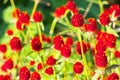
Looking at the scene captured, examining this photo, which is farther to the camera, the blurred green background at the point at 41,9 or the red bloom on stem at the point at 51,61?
the blurred green background at the point at 41,9

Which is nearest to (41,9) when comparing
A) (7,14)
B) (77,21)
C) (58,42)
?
(7,14)

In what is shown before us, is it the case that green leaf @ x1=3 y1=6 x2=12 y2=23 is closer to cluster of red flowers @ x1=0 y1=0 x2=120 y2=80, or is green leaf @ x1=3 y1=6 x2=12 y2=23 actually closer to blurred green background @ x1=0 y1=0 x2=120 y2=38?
blurred green background @ x1=0 y1=0 x2=120 y2=38

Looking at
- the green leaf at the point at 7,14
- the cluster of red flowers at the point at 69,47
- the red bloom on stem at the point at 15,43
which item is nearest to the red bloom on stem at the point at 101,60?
the cluster of red flowers at the point at 69,47

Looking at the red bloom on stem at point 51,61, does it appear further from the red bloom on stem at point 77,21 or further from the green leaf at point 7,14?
the green leaf at point 7,14

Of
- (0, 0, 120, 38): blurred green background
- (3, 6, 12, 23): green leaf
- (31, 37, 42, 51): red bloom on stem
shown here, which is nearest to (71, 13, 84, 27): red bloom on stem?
(31, 37, 42, 51): red bloom on stem

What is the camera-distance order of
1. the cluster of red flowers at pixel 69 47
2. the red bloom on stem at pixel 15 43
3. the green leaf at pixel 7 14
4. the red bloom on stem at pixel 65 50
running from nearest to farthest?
the cluster of red flowers at pixel 69 47 < the red bloom on stem at pixel 65 50 < the red bloom on stem at pixel 15 43 < the green leaf at pixel 7 14

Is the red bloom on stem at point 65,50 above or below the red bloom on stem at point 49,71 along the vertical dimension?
above

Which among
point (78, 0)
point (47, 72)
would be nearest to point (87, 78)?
point (47, 72)

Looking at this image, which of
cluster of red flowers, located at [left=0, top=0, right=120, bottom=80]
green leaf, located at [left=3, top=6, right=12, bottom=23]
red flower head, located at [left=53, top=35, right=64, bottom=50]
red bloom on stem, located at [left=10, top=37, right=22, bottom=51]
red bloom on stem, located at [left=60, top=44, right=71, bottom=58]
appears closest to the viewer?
cluster of red flowers, located at [left=0, top=0, right=120, bottom=80]

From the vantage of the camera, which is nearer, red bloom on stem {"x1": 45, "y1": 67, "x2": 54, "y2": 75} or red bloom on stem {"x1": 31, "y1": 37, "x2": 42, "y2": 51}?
red bloom on stem {"x1": 45, "y1": 67, "x2": 54, "y2": 75}

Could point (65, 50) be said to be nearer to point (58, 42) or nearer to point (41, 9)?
point (58, 42)

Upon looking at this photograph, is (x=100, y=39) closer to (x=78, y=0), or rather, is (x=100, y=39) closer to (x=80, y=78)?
(x=80, y=78)
